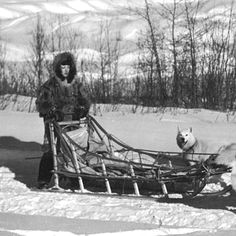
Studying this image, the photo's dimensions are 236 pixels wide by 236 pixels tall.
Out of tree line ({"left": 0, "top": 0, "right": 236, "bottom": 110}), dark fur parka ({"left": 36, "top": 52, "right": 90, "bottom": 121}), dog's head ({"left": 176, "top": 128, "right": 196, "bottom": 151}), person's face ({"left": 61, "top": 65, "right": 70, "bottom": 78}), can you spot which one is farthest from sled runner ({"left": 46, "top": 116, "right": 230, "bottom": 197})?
tree line ({"left": 0, "top": 0, "right": 236, "bottom": 110})

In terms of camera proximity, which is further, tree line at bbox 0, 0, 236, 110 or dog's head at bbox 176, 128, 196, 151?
tree line at bbox 0, 0, 236, 110

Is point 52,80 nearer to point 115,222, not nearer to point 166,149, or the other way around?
point 115,222

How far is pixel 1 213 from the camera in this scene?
14.5 ft

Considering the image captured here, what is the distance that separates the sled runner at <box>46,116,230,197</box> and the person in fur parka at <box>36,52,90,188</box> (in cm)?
8

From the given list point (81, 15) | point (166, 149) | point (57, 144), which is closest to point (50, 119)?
point (57, 144)

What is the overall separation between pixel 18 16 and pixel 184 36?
586 inches

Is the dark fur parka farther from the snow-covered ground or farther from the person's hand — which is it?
the snow-covered ground

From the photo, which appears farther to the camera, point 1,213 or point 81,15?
point 81,15

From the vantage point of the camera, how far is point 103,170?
5168mm

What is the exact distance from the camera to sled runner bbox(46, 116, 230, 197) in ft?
15.7

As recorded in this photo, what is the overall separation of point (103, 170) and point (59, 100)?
0.73 m

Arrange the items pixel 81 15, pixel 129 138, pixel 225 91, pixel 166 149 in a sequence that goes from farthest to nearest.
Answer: pixel 81 15
pixel 225 91
pixel 129 138
pixel 166 149

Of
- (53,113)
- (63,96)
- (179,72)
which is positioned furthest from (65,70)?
(179,72)

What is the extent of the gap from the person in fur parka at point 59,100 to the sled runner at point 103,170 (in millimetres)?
84
